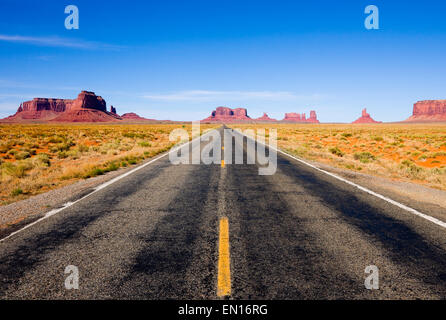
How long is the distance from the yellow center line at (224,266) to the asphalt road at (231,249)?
0.20 ft

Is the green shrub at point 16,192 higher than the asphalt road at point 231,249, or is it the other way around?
the green shrub at point 16,192

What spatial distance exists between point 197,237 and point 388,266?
269 cm

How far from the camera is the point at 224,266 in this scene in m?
3.42

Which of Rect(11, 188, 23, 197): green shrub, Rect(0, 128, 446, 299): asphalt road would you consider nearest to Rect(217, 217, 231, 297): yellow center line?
Rect(0, 128, 446, 299): asphalt road

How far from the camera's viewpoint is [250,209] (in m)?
5.77

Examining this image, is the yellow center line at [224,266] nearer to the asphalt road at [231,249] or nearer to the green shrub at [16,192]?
the asphalt road at [231,249]

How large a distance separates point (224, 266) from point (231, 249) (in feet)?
1.62

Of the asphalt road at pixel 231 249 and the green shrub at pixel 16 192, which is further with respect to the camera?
the green shrub at pixel 16 192

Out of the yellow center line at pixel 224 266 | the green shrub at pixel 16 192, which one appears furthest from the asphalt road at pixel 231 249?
the green shrub at pixel 16 192

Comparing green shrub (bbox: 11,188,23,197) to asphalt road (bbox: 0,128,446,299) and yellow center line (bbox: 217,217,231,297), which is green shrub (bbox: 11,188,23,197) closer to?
asphalt road (bbox: 0,128,446,299)

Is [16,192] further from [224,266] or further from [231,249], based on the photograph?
[224,266]

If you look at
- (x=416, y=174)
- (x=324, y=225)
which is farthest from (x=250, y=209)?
(x=416, y=174)

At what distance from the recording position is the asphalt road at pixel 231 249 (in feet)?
9.82

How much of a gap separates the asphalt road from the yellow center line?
0.20 ft
